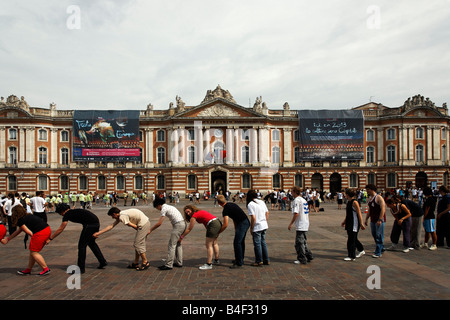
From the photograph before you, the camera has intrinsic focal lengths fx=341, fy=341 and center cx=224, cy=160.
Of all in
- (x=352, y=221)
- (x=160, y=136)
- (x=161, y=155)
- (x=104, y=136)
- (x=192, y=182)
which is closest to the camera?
(x=352, y=221)

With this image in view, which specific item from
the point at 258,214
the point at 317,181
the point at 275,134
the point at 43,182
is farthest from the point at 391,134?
Result: the point at 43,182

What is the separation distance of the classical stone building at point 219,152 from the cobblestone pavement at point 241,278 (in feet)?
109

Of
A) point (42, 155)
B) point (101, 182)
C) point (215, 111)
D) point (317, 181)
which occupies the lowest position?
point (317, 181)

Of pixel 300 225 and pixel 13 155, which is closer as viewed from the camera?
pixel 300 225

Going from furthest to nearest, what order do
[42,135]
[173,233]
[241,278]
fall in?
[42,135], [173,233], [241,278]

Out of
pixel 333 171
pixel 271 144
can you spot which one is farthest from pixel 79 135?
pixel 333 171

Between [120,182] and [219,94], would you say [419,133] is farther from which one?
[120,182]

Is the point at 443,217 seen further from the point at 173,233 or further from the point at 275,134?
the point at 275,134

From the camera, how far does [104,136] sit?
44188mm

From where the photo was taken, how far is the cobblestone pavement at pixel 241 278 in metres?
6.40

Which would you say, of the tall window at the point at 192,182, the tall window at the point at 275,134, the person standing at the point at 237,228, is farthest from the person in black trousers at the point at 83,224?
the tall window at the point at 275,134

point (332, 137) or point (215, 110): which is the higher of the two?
point (215, 110)

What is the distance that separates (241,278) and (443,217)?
7.51 meters
